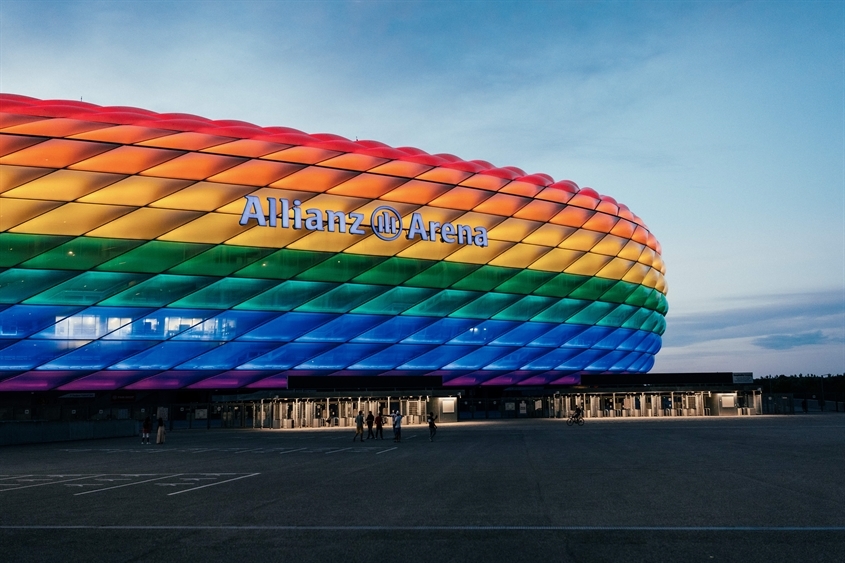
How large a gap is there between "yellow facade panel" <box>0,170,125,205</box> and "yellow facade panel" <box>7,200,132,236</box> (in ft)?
2.14

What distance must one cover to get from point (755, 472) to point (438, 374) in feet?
127

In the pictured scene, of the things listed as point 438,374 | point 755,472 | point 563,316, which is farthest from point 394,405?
point 755,472

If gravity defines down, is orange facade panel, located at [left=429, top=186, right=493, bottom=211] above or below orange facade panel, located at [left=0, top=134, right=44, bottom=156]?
below

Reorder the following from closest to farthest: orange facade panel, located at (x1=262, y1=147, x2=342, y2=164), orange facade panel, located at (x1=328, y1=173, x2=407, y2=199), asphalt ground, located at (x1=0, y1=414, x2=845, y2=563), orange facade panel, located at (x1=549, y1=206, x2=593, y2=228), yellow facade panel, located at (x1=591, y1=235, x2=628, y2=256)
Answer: asphalt ground, located at (x1=0, y1=414, x2=845, y2=563) < orange facade panel, located at (x1=262, y1=147, x2=342, y2=164) < orange facade panel, located at (x1=328, y1=173, x2=407, y2=199) < orange facade panel, located at (x1=549, y1=206, x2=593, y2=228) < yellow facade panel, located at (x1=591, y1=235, x2=628, y2=256)

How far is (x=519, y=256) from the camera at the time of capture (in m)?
54.9

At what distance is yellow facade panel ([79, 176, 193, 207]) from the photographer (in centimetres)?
4184

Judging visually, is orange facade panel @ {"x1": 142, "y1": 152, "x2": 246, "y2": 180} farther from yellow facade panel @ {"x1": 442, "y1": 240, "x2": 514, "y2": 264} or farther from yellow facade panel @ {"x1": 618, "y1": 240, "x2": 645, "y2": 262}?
yellow facade panel @ {"x1": 618, "y1": 240, "x2": 645, "y2": 262}

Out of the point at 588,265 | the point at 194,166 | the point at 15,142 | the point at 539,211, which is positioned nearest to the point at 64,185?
the point at 15,142

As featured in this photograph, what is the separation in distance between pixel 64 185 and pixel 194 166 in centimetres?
691

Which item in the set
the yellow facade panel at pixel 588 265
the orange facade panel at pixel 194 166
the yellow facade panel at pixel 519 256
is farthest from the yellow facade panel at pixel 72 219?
the yellow facade panel at pixel 588 265

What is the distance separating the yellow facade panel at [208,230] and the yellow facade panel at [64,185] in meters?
4.39

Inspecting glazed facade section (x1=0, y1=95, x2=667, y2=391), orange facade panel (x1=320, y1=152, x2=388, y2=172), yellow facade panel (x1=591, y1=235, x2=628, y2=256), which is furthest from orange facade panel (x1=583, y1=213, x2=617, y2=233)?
orange facade panel (x1=320, y1=152, x2=388, y2=172)

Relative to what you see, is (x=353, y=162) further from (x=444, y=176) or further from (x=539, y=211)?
(x=539, y=211)

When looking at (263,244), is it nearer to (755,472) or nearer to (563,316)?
(563,316)
